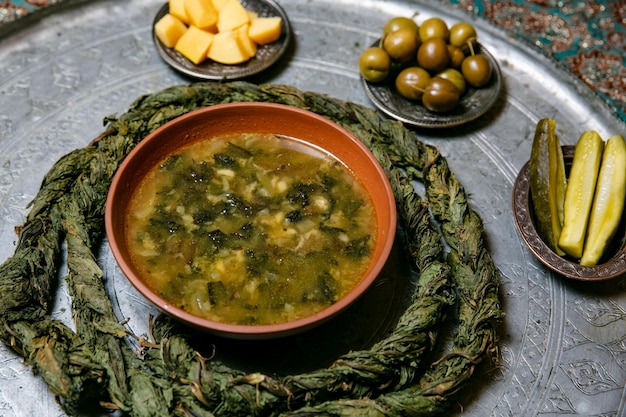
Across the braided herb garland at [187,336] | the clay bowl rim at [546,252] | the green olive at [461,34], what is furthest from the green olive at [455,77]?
the clay bowl rim at [546,252]

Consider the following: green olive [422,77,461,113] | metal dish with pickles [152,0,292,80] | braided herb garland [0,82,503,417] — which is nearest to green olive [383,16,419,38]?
green olive [422,77,461,113]

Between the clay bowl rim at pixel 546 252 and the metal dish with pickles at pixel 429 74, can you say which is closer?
the clay bowl rim at pixel 546 252

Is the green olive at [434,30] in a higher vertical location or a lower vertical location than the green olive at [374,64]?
higher

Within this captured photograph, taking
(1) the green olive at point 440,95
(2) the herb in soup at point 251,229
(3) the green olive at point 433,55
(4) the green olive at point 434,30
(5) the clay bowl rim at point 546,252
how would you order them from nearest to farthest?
(2) the herb in soup at point 251,229 < (5) the clay bowl rim at point 546,252 < (1) the green olive at point 440,95 < (3) the green olive at point 433,55 < (4) the green olive at point 434,30

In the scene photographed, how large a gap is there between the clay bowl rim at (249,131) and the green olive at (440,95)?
23.1 inches

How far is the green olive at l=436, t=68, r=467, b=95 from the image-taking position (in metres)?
3.15

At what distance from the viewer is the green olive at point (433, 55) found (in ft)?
10.2

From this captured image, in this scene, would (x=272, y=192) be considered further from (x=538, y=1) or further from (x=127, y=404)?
(x=538, y=1)

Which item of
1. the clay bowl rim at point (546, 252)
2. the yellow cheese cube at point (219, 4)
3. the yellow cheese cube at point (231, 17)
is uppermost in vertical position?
the yellow cheese cube at point (219, 4)

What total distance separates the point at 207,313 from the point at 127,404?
38 centimetres

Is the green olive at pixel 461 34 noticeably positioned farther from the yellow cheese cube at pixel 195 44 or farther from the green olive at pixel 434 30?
the yellow cheese cube at pixel 195 44

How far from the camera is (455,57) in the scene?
323 cm

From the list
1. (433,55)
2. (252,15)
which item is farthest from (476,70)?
(252,15)

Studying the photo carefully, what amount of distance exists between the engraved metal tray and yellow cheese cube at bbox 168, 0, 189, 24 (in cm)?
22
